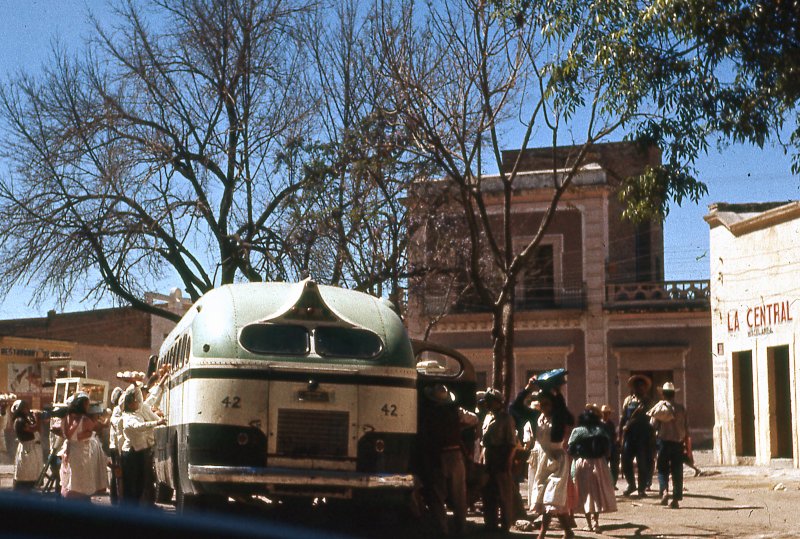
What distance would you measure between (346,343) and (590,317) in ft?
86.9

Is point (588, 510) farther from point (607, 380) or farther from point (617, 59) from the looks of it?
point (607, 380)

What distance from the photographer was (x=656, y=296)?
1527 inches

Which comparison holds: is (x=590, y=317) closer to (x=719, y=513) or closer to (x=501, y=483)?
(x=719, y=513)

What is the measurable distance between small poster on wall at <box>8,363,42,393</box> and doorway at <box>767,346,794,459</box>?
99.1 feet

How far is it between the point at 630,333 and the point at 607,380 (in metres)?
1.67

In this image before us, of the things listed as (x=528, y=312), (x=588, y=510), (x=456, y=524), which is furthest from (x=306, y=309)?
(x=528, y=312)

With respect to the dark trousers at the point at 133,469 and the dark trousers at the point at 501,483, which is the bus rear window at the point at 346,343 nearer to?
the dark trousers at the point at 501,483

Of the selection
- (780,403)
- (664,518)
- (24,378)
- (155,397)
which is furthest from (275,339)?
(24,378)

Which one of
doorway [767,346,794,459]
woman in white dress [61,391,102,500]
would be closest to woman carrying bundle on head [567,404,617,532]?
woman in white dress [61,391,102,500]

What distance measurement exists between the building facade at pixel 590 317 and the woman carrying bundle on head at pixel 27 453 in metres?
A: 19.2

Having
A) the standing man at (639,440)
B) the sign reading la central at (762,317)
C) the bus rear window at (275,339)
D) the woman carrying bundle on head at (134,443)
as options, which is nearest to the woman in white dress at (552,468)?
the bus rear window at (275,339)

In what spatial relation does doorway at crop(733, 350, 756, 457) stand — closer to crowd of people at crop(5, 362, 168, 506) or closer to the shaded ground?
the shaded ground

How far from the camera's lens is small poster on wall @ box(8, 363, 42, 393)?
46.6 metres

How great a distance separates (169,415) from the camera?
14.9 m
